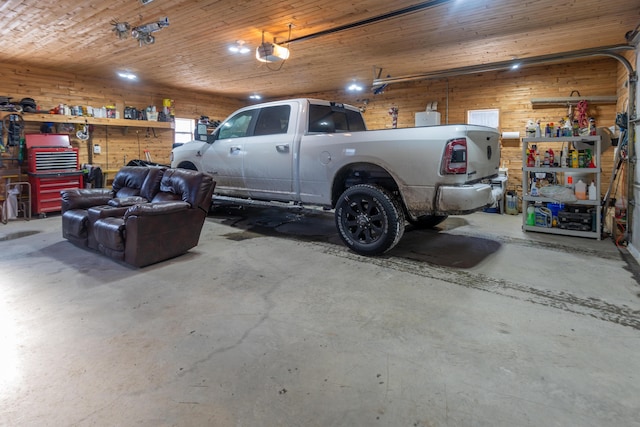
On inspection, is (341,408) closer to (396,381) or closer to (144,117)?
(396,381)

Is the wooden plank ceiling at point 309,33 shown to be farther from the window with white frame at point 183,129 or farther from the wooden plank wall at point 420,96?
the window with white frame at point 183,129

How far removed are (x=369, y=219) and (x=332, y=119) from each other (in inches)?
71.8

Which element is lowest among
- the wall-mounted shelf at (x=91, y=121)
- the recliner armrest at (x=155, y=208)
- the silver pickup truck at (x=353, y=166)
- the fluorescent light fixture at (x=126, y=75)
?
the recliner armrest at (x=155, y=208)

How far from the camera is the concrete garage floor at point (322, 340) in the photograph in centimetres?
165

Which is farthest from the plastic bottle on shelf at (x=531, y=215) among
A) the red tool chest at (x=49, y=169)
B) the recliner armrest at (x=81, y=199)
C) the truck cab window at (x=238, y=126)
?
the red tool chest at (x=49, y=169)

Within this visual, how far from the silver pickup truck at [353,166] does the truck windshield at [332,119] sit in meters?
0.01

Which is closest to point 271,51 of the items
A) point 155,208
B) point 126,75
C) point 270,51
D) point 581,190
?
point 270,51

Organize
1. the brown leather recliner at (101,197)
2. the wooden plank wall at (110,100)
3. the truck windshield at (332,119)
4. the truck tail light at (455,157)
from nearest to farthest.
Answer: the truck tail light at (455,157), the brown leather recliner at (101,197), the truck windshield at (332,119), the wooden plank wall at (110,100)

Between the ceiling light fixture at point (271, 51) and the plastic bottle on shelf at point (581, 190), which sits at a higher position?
the ceiling light fixture at point (271, 51)

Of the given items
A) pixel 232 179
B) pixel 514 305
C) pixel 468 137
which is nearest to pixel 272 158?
pixel 232 179

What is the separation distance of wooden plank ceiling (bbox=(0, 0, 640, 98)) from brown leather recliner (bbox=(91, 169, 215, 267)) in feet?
7.40

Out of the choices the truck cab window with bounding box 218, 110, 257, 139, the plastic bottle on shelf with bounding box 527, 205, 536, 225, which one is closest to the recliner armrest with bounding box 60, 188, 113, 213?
the truck cab window with bounding box 218, 110, 257, 139

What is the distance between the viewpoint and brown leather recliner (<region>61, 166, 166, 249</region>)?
4.30 meters

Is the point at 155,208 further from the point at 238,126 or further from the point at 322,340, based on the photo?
the point at 322,340
